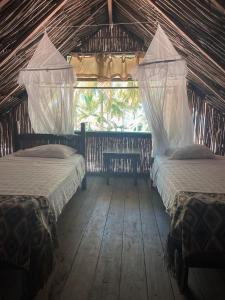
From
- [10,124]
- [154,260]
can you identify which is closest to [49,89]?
[10,124]

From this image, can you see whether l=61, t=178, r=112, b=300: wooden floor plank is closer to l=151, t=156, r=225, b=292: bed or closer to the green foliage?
l=151, t=156, r=225, b=292: bed

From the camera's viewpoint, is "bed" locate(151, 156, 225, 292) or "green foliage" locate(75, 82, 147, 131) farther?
"green foliage" locate(75, 82, 147, 131)

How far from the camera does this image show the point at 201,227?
2.16m

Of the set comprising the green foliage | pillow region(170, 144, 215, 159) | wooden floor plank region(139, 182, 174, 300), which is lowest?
wooden floor plank region(139, 182, 174, 300)

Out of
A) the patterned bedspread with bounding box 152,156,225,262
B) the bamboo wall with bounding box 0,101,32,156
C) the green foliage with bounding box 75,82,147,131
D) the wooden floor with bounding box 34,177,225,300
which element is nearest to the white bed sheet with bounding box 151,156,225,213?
the patterned bedspread with bounding box 152,156,225,262

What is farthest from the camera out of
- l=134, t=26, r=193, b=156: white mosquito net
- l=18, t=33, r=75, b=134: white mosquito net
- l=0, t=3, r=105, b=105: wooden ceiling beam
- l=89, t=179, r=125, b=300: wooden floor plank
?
l=0, t=3, r=105, b=105: wooden ceiling beam

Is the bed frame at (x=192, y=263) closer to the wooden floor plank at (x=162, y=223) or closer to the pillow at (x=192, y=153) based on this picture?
the wooden floor plank at (x=162, y=223)

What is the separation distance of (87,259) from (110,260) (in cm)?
21

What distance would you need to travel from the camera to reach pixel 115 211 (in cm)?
387

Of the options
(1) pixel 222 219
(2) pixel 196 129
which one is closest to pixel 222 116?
(2) pixel 196 129

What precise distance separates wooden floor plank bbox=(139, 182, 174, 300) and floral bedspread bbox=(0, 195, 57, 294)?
2.69 feet

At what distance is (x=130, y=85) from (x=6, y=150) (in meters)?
2.72

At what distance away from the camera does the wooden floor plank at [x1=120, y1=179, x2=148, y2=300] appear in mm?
2207

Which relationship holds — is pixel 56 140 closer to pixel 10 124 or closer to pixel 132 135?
pixel 10 124
